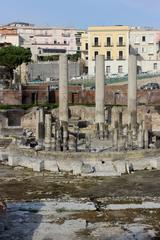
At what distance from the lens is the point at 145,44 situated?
75.6 metres

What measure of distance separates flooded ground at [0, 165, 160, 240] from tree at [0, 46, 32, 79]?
4086 cm

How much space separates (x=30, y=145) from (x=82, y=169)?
5529 millimetres

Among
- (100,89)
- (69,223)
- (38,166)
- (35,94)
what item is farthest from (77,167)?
(35,94)

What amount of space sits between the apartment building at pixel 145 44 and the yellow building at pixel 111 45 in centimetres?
236

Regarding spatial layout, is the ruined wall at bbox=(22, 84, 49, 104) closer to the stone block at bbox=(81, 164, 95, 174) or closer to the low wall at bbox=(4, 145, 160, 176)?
the low wall at bbox=(4, 145, 160, 176)

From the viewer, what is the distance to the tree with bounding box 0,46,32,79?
6644 cm

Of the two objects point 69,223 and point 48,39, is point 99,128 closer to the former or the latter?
point 69,223

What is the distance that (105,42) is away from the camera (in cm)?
7175

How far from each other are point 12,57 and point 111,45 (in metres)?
13.2

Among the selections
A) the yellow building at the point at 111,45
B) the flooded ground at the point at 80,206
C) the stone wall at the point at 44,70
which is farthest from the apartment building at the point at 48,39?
the flooded ground at the point at 80,206

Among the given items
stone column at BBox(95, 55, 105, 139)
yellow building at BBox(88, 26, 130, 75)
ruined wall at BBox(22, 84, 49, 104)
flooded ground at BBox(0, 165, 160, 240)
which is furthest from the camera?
yellow building at BBox(88, 26, 130, 75)

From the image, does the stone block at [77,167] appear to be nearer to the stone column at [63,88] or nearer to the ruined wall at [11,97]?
the stone column at [63,88]

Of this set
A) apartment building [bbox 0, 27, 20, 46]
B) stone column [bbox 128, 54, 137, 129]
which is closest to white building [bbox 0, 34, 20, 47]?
apartment building [bbox 0, 27, 20, 46]

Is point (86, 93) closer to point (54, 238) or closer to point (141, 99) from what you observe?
point (141, 99)
